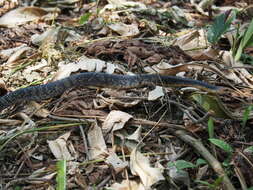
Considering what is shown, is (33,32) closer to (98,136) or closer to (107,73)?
(107,73)

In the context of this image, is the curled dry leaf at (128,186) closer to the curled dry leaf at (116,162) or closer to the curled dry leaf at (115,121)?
the curled dry leaf at (116,162)

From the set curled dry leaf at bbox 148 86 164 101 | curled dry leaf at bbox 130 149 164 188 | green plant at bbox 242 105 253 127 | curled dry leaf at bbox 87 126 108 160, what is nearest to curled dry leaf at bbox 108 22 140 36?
curled dry leaf at bbox 148 86 164 101

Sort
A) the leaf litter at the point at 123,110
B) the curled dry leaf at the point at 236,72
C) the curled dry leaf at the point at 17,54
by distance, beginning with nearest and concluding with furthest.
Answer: the leaf litter at the point at 123,110, the curled dry leaf at the point at 236,72, the curled dry leaf at the point at 17,54

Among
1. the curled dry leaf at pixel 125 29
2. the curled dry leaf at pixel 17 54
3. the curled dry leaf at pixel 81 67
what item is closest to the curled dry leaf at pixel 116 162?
the curled dry leaf at pixel 81 67

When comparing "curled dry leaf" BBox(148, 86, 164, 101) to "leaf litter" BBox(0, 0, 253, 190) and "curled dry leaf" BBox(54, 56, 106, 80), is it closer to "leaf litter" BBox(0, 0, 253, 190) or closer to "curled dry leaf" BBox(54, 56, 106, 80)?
"leaf litter" BBox(0, 0, 253, 190)

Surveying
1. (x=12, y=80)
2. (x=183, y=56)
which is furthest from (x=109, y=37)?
(x=12, y=80)

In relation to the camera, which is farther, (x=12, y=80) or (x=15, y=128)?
(x=12, y=80)

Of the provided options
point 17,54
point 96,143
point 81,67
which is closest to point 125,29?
point 81,67
